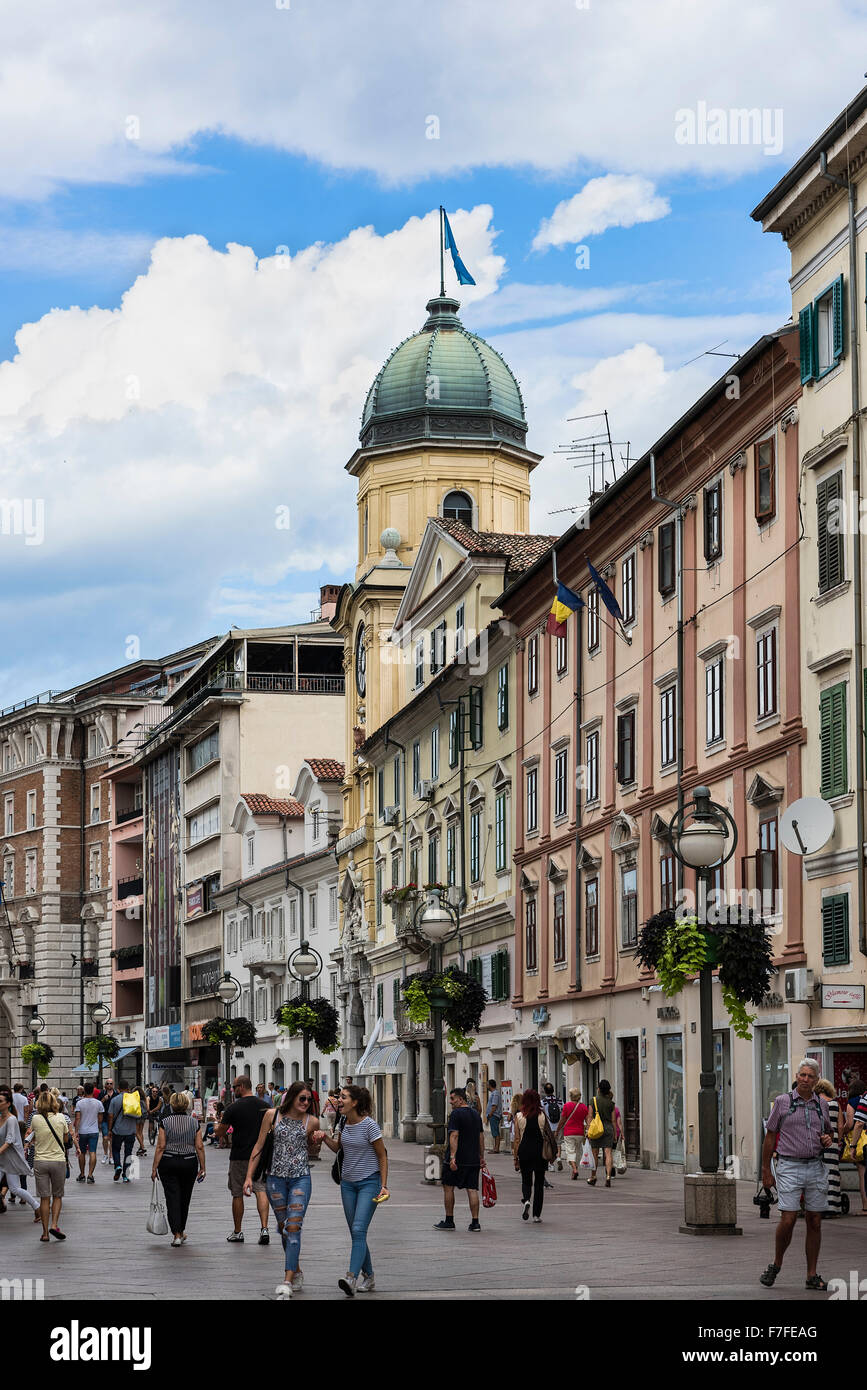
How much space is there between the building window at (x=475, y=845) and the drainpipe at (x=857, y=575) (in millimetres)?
26289

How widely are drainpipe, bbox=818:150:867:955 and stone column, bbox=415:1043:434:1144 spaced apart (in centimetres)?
3158

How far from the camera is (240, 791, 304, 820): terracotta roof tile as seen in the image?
3312 inches

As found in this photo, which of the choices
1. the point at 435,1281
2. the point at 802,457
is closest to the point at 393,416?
the point at 802,457

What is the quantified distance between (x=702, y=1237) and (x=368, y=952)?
46.9 meters

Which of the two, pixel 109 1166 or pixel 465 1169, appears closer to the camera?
pixel 465 1169

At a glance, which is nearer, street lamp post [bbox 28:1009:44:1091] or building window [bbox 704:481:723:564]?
building window [bbox 704:481:723:564]

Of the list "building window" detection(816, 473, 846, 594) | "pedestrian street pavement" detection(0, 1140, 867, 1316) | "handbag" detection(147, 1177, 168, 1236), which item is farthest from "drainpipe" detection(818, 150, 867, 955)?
"handbag" detection(147, 1177, 168, 1236)

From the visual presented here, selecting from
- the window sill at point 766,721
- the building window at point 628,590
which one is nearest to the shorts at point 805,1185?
the window sill at point 766,721

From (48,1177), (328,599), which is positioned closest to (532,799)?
(48,1177)

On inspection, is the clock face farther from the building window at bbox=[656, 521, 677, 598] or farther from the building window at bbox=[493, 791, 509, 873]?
the building window at bbox=[656, 521, 677, 598]

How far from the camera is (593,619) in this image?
1740 inches

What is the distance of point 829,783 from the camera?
30.0 meters
